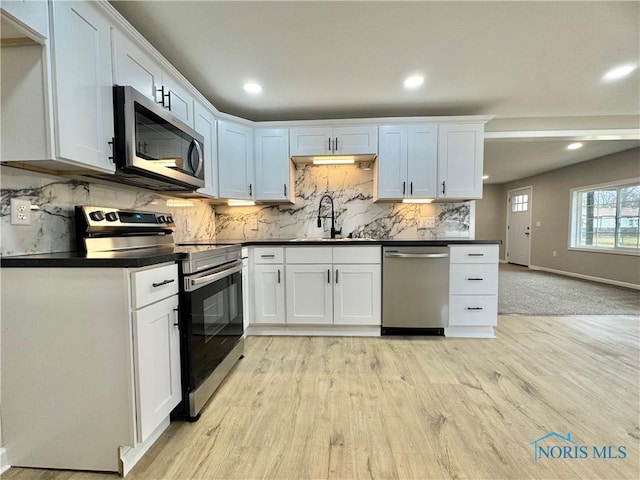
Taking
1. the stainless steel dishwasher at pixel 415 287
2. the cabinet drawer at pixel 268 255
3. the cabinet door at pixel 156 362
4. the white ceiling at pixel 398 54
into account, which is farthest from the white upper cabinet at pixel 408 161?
the cabinet door at pixel 156 362

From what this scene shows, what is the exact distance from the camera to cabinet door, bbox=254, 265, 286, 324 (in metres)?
2.72

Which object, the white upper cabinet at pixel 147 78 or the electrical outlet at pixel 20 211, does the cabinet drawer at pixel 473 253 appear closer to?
the white upper cabinet at pixel 147 78

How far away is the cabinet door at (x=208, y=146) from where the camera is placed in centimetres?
236

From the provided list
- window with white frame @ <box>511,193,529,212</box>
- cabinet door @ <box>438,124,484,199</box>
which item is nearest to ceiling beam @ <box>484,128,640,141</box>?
cabinet door @ <box>438,124,484,199</box>

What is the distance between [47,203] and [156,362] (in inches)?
39.5

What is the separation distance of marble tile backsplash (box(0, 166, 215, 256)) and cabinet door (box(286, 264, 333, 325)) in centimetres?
149

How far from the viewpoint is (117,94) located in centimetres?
144

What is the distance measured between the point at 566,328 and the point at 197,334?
12.0 ft

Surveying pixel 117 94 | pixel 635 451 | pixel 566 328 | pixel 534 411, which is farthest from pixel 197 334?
pixel 566 328

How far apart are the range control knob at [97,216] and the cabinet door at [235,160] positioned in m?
1.16

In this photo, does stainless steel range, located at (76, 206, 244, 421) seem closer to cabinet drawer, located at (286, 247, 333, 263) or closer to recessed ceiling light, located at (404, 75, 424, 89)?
cabinet drawer, located at (286, 247, 333, 263)

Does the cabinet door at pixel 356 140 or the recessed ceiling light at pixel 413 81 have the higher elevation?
the recessed ceiling light at pixel 413 81

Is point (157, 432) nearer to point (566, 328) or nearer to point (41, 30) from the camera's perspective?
point (41, 30)

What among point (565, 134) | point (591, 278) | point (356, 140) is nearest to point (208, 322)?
point (356, 140)
